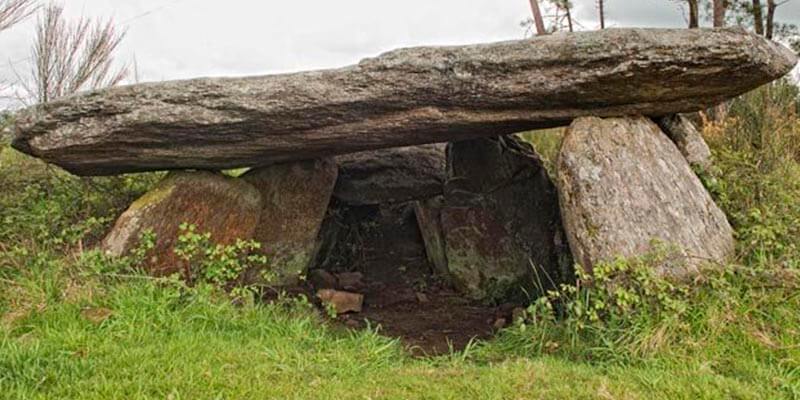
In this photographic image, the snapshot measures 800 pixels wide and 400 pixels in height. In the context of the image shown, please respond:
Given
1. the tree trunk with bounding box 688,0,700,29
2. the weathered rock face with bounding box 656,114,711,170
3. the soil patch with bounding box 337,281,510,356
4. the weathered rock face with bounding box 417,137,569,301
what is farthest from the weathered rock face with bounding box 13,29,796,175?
the tree trunk with bounding box 688,0,700,29

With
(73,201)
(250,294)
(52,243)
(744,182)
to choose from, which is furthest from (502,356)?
(73,201)

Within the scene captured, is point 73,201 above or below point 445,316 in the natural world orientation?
above

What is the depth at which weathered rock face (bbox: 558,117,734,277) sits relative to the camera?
4.94m

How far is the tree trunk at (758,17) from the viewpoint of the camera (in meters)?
14.8

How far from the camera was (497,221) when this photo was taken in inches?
279

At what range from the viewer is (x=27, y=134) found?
5.62 metres

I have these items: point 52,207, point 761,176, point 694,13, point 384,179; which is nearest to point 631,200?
point 761,176

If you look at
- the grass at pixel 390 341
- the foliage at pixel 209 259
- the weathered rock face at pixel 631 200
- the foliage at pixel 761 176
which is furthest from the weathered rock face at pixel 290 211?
the foliage at pixel 761 176

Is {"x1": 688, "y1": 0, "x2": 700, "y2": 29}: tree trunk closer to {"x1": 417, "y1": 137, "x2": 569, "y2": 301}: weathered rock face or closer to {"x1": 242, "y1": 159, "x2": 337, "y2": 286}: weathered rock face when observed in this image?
Result: {"x1": 417, "y1": 137, "x2": 569, "y2": 301}: weathered rock face

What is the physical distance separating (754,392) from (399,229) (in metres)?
5.09

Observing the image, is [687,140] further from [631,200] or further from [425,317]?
[425,317]

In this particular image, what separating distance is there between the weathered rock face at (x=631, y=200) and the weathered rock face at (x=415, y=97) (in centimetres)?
32

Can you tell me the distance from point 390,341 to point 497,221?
2.45 metres

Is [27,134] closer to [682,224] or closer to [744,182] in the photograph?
[682,224]
